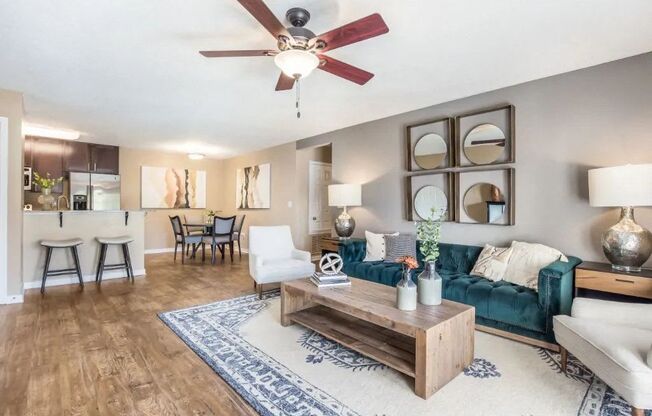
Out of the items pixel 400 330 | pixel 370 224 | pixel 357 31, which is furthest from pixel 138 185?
pixel 400 330

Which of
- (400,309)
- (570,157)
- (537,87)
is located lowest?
(400,309)

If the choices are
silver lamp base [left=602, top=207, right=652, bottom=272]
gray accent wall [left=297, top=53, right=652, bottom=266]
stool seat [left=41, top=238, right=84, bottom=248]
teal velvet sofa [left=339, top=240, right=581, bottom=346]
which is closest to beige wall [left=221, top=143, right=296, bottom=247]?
gray accent wall [left=297, top=53, right=652, bottom=266]

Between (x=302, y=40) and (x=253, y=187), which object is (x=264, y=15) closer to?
(x=302, y=40)

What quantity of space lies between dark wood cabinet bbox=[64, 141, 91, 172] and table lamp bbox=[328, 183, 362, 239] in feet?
17.0

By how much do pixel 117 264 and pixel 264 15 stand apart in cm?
454

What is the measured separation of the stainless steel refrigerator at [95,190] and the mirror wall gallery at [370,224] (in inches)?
57.3

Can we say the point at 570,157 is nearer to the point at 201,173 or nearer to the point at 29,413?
the point at 29,413

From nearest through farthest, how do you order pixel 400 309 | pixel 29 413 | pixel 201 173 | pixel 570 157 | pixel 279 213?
pixel 29 413
pixel 400 309
pixel 570 157
pixel 279 213
pixel 201 173

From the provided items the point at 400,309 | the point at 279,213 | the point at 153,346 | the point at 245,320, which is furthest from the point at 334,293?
the point at 279,213

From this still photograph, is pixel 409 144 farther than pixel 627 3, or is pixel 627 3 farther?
pixel 409 144

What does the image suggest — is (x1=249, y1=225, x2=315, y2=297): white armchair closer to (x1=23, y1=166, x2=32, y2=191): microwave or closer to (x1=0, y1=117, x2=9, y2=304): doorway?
(x1=0, y1=117, x2=9, y2=304): doorway

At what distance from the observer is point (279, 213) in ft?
21.6

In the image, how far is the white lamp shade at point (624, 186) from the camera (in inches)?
90.0

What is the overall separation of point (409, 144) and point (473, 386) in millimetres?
3031
